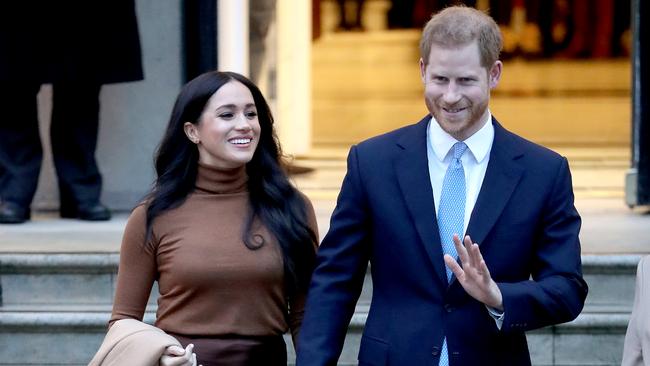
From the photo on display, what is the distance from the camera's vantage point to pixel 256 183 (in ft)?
14.0

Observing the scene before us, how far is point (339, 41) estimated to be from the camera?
53.2 ft

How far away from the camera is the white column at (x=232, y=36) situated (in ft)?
24.2

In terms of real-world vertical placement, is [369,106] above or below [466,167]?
below

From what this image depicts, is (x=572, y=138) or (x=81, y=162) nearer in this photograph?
(x=81, y=162)

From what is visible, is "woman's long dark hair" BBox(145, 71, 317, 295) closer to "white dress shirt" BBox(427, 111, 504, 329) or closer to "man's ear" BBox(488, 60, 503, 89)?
"white dress shirt" BBox(427, 111, 504, 329)

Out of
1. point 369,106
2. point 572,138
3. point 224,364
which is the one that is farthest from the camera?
point 369,106

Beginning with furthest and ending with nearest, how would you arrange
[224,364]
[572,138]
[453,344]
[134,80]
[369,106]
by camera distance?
[369,106]
[572,138]
[134,80]
[224,364]
[453,344]

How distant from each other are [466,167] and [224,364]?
962mm

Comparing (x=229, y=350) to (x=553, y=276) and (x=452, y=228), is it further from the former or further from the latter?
(x=553, y=276)

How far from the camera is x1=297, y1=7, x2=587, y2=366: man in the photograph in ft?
11.2

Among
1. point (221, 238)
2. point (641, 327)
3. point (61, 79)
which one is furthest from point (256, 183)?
point (61, 79)

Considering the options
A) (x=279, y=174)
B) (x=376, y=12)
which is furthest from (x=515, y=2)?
(x=279, y=174)

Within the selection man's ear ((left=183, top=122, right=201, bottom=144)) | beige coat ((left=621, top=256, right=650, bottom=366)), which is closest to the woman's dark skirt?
man's ear ((left=183, top=122, right=201, bottom=144))

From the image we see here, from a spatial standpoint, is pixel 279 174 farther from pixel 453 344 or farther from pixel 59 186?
pixel 59 186
